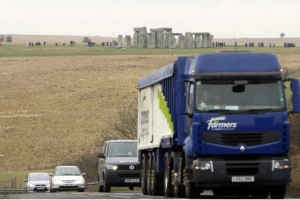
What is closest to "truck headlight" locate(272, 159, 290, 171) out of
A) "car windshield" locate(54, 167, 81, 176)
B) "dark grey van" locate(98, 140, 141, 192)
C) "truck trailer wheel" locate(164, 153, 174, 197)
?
"truck trailer wheel" locate(164, 153, 174, 197)

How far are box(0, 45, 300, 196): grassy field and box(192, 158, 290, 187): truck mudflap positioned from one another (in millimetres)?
55271

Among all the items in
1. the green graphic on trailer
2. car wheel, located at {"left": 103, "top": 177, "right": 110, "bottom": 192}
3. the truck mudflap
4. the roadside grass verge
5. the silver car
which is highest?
the green graphic on trailer

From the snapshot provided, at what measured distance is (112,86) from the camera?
12594cm

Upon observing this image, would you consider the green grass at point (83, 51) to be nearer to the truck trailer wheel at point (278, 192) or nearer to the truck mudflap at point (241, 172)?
the truck trailer wheel at point (278, 192)

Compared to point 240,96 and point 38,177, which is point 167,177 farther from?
point 38,177

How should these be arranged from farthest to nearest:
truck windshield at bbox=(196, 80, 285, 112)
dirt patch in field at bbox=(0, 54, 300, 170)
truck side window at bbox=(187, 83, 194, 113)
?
dirt patch in field at bbox=(0, 54, 300, 170)
truck side window at bbox=(187, 83, 194, 113)
truck windshield at bbox=(196, 80, 285, 112)

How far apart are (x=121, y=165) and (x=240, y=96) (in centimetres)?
1518

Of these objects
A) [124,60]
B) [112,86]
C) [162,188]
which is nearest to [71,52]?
[124,60]

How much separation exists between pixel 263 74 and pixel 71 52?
144 metres

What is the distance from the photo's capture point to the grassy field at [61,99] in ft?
332

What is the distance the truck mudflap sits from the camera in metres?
25.6

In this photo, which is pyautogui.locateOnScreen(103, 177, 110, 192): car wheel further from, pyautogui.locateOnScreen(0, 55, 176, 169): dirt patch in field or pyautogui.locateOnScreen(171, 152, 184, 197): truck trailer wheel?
pyautogui.locateOnScreen(0, 55, 176, 169): dirt patch in field

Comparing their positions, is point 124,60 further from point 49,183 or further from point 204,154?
point 204,154

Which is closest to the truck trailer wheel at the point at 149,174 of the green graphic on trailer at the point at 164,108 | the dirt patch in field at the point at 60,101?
the green graphic on trailer at the point at 164,108
